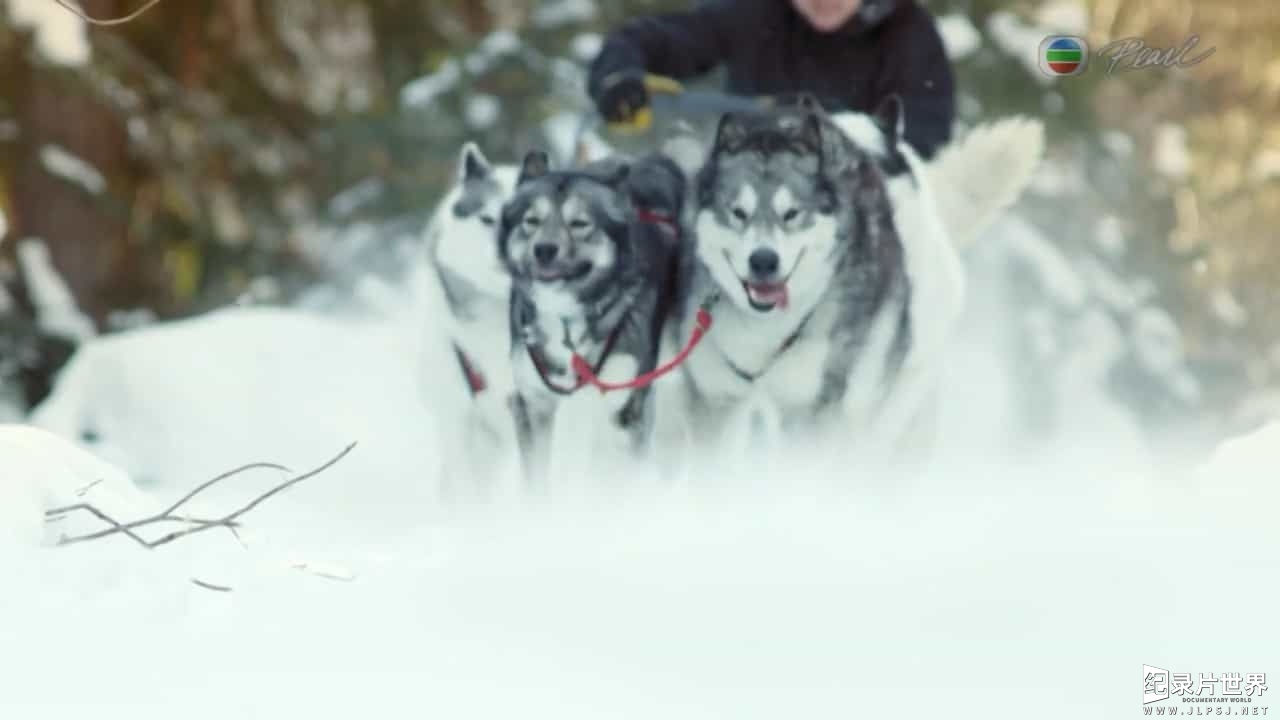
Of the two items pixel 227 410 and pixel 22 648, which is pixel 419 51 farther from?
pixel 22 648

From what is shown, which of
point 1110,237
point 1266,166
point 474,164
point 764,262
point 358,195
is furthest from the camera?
point 1110,237

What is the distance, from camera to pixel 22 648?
293 centimetres

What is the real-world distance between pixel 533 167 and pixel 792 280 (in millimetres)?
747

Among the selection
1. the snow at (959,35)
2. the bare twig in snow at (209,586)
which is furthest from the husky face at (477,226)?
the snow at (959,35)

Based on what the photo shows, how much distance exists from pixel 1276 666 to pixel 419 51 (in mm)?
3416

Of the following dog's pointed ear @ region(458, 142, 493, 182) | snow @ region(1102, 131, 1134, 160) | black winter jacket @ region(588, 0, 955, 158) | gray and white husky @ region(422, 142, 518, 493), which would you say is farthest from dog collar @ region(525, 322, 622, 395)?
snow @ region(1102, 131, 1134, 160)

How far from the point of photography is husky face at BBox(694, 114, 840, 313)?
370 centimetres

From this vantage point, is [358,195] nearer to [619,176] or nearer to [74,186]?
[74,186]

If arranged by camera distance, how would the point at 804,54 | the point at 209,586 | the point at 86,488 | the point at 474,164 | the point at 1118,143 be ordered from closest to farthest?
the point at 86,488 → the point at 209,586 → the point at 474,164 → the point at 804,54 → the point at 1118,143

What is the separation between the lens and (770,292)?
3.71 m

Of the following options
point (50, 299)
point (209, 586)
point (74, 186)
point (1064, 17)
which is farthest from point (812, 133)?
point (50, 299)

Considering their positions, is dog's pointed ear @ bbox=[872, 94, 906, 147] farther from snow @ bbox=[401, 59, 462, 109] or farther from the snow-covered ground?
snow @ bbox=[401, 59, 462, 109]

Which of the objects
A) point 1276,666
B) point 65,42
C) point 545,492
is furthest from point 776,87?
point 65,42

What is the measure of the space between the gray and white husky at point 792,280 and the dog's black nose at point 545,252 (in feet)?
1.28
